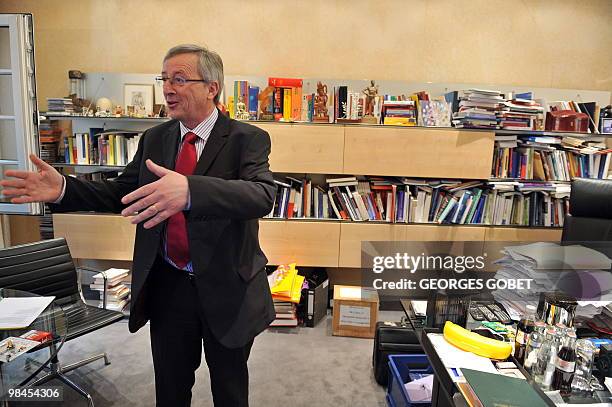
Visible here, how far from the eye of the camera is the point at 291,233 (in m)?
3.16

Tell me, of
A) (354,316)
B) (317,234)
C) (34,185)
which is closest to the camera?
(34,185)

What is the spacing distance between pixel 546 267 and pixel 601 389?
39 cm

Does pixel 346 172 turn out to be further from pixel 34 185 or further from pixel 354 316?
pixel 34 185

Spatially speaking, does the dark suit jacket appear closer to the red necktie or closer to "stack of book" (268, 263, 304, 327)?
the red necktie

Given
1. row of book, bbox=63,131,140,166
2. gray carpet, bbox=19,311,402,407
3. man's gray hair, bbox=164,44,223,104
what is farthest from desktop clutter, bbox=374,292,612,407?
row of book, bbox=63,131,140,166

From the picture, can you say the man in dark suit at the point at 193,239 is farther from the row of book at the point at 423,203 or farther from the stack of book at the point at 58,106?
the stack of book at the point at 58,106

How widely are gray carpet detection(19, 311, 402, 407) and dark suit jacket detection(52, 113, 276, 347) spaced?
3.34 feet

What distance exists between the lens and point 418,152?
10.1 ft

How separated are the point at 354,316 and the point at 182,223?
195 cm

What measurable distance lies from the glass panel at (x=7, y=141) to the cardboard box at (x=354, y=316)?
9.47 ft

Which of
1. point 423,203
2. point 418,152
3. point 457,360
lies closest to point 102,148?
point 418,152

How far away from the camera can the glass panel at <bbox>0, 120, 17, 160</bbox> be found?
3.15 m

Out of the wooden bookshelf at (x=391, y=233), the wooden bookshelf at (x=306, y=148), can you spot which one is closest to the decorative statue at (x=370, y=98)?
the wooden bookshelf at (x=306, y=148)

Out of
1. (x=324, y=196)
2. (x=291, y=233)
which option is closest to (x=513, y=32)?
(x=324, y=196)
